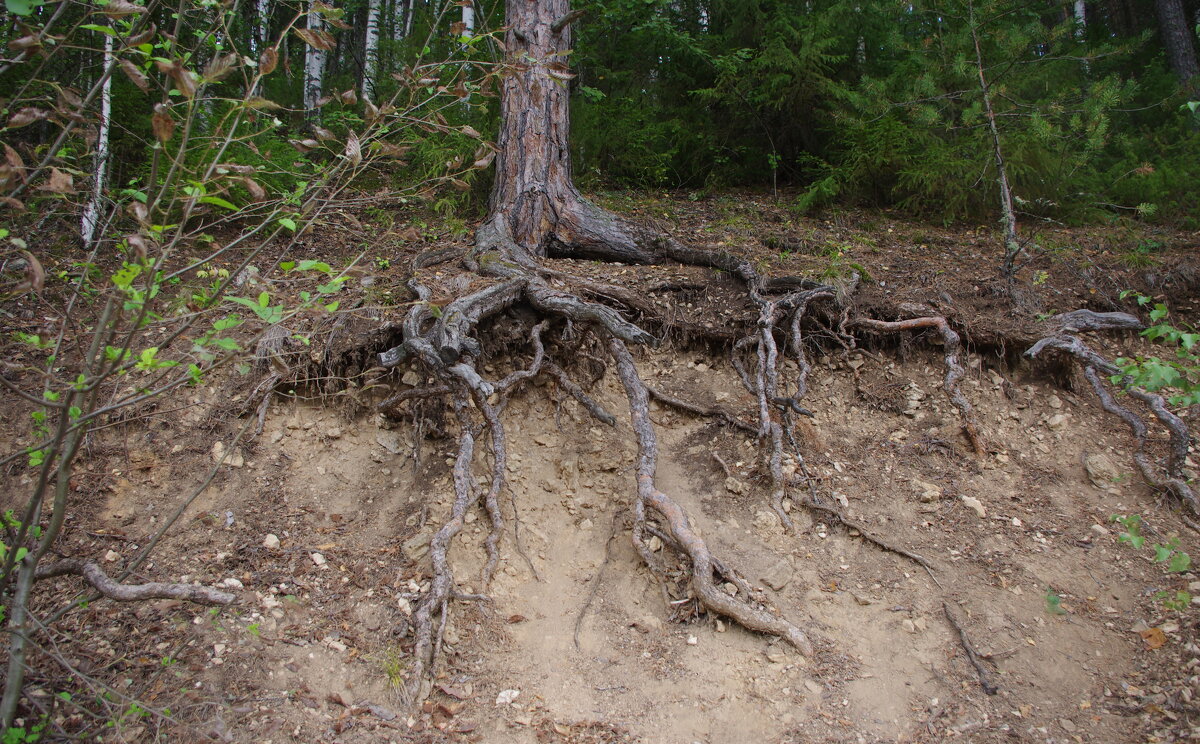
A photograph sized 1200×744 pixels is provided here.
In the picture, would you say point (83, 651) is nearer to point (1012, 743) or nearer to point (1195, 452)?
point (1012, 743)

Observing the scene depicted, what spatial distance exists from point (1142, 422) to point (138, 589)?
6032 mm

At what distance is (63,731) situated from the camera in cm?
289

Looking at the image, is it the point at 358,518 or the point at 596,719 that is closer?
the point at 596,719

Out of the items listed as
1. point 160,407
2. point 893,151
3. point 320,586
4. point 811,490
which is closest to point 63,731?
point 320,586

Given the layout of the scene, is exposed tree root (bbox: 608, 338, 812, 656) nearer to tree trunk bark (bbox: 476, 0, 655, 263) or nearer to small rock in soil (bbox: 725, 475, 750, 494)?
small rock in soil (bbox: 725, 475, 750, 494)

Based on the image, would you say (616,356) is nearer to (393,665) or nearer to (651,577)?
(651,577)

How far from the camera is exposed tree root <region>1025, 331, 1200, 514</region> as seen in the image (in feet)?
14.4

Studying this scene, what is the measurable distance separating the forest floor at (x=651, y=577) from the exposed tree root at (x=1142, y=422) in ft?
0.52

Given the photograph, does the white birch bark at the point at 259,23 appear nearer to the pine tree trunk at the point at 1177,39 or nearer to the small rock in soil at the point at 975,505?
the small rock in soil at the point at 975,505

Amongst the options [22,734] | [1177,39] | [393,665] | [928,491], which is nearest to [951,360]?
[928,491]

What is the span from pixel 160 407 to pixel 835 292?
506cm

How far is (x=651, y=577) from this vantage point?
13.8 feet

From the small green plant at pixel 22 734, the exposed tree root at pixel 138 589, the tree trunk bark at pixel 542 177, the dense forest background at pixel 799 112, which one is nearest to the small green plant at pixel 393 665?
the exposed tree root at pixel 138 589

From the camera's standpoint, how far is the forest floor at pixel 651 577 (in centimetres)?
341
